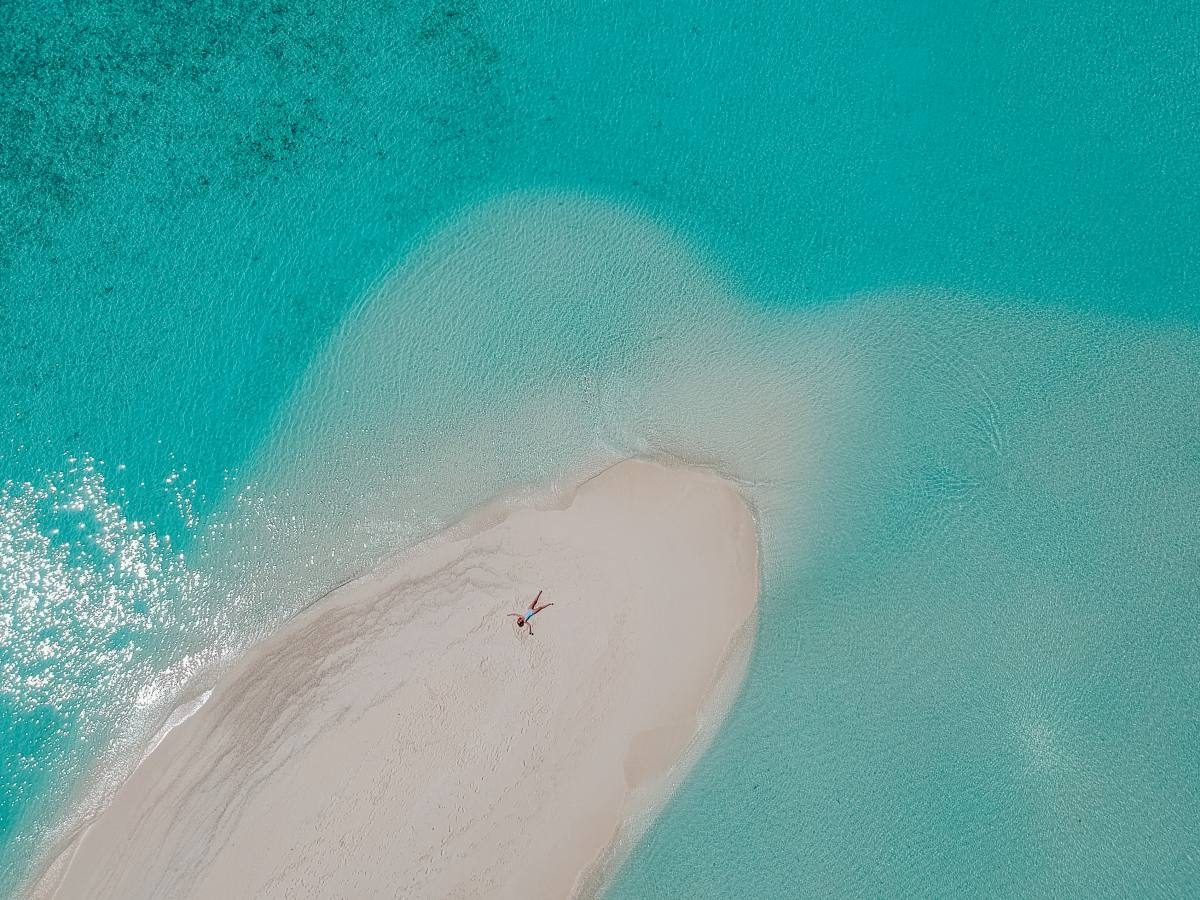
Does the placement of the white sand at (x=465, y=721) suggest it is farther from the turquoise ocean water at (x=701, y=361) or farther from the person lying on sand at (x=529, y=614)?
the turquoise ocean water at (x=701, y=361)

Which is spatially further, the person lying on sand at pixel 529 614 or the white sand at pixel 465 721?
the person lying on sand at pixel 529 614

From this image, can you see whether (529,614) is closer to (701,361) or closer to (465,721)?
(465,721)

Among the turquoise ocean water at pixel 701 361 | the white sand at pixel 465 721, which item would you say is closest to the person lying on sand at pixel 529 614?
the white sand at pixel 465 721

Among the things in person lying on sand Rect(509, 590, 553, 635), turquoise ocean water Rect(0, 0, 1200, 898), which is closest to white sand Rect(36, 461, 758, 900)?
person lying on sand Rect(509, 590, 553, 635)

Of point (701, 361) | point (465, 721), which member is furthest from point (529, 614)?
point (701, 361)
